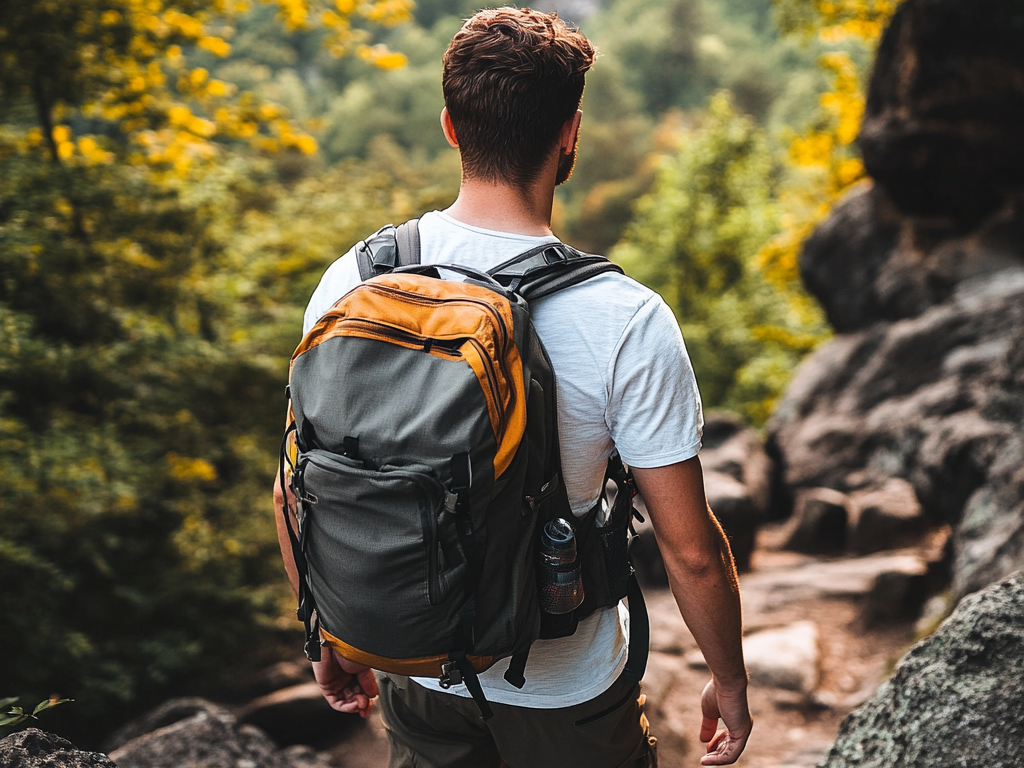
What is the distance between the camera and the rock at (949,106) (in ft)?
24.1

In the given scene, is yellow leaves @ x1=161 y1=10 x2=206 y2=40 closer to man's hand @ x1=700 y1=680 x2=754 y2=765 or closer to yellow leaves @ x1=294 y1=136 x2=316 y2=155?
yellow leaves @ x1=294 y1=136 x2=316 y2=155

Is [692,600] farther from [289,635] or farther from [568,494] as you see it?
[289,635]

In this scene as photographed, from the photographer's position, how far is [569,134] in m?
1.54

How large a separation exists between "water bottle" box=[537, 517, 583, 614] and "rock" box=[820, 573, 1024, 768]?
99 centimetres

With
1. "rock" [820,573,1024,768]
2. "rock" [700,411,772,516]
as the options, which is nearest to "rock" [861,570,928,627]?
"rock" [700,411,772,516]

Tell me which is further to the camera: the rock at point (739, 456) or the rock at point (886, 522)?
the rock at point (739, 456)

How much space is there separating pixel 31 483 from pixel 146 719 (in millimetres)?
1218

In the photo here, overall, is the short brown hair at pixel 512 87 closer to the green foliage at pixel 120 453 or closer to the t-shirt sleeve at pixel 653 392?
the t-shirt sleeve at pixel 653 392

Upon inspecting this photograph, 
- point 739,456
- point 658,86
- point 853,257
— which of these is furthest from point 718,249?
point 658,86

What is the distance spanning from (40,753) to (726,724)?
1389mm

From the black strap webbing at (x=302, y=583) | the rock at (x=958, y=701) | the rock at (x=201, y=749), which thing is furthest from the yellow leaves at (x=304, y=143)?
the rock at (x=958, y=701)

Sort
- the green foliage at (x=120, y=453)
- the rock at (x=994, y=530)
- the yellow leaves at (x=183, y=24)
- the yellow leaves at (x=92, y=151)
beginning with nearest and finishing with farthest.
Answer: the rock at (x=994, y=530)
the green foliage at (x=120, y=453)
the yellow leaves at (x=92, y=151)
the yellow leaves at (x=183, y=24)

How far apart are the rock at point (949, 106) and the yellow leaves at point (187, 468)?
748cm

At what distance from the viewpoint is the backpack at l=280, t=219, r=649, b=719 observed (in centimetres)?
130
